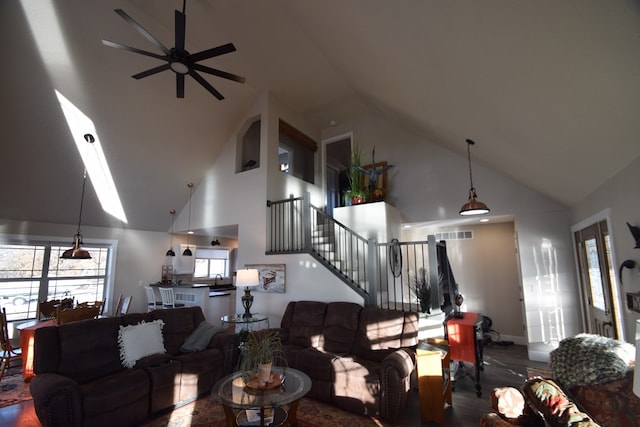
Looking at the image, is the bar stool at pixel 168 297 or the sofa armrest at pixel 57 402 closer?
the sofa armrest at pixel 57 402

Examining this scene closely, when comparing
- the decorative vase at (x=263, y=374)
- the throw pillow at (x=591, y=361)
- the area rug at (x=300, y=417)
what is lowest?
the area rug at (x=300, y=417)

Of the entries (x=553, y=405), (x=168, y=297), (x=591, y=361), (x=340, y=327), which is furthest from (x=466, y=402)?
(x=168, y=297)

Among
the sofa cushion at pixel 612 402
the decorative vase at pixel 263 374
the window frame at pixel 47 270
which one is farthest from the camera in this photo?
Answer: the window frame at pixel 47 270

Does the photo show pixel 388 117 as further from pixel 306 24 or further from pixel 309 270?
pixel 309 270

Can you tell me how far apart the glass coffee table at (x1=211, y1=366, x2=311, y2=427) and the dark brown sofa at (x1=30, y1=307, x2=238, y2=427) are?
0.92 metres

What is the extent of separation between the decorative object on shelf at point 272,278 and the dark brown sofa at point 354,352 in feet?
1.98

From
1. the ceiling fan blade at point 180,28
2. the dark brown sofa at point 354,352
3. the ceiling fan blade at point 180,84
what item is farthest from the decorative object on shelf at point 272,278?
the ceiling fan blade at point 180,28

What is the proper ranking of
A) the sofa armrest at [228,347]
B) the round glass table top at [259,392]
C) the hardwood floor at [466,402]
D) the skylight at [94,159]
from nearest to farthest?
the round glass table top at [259,392], the hardwood floor at [466,402], the sofa armrest at [228,347], the skylight at [94,159]

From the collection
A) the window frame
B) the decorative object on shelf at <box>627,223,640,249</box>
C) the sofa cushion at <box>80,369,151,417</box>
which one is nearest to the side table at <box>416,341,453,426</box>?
the decorative object on shelf at <box>627,223,640,249</box>

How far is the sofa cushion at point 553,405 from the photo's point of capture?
138cm

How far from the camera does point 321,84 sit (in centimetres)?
621

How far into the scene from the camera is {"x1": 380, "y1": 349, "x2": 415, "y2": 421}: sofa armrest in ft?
9.68

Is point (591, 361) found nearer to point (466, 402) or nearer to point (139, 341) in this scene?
point (466, 402)

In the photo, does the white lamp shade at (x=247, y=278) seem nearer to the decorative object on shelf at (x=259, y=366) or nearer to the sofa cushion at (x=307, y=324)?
the sofa cushion at (x=307, y=324)
